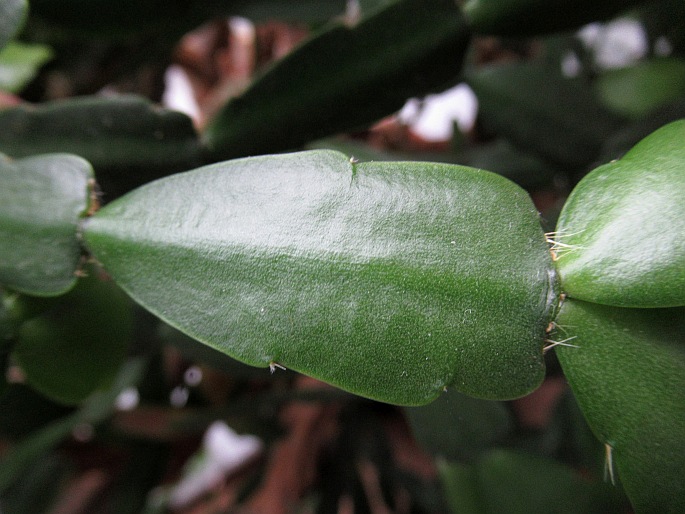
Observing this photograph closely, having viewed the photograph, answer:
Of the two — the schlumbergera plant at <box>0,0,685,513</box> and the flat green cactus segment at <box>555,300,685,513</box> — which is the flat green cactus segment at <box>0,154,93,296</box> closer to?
the schlumbergera plant at <box>0,0,685,513</box>

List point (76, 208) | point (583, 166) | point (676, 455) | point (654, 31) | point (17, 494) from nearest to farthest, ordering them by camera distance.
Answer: point (676, 455) → point (76, 208) → point (583, 166) → point (654, 31) → point (17, 494)

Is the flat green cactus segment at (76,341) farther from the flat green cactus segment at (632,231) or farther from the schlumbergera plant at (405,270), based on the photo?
the flat green cactus segment at (632,231)

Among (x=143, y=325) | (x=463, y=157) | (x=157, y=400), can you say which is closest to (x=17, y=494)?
(x=157, y=400)

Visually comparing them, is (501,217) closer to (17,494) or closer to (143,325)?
(143,325)

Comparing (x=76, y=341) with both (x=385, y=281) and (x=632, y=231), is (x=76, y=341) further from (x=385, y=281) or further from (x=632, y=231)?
(x=632, y=231)

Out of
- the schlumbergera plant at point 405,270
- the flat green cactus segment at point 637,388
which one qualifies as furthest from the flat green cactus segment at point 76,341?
the flat green cactus segment at point 637,388

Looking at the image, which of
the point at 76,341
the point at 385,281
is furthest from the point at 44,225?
the point at 385,281
